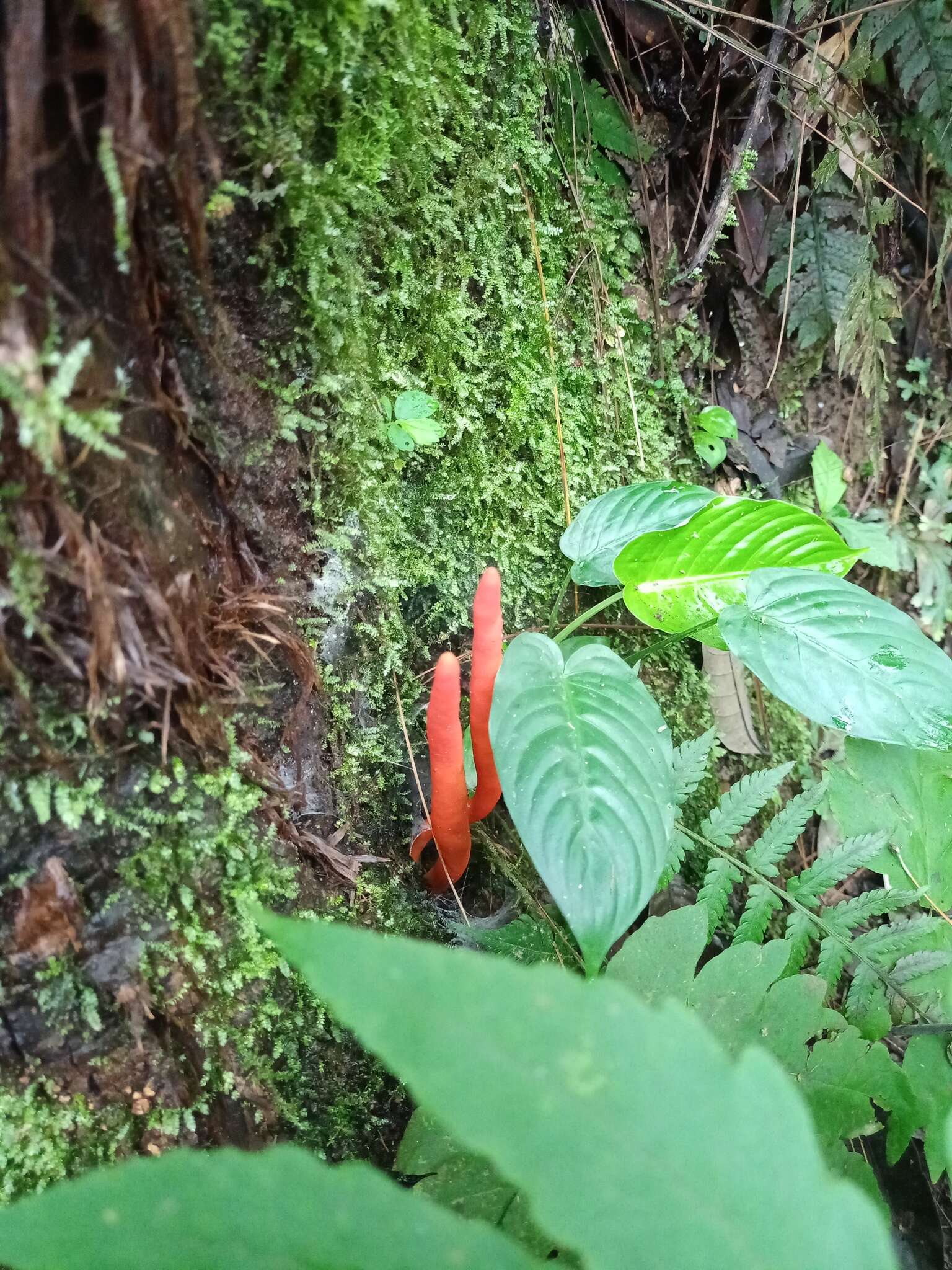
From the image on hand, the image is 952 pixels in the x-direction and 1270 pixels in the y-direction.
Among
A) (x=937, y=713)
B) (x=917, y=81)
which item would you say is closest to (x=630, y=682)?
(x=937, y=713)

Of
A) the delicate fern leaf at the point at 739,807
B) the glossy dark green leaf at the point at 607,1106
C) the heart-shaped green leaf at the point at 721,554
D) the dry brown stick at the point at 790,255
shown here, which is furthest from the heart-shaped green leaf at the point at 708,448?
the glossy dark green leaf at the point at 607,1106

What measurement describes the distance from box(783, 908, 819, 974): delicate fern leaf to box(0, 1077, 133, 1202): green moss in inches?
43.2

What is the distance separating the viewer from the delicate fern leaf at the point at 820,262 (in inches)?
78.4

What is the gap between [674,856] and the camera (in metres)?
1.40

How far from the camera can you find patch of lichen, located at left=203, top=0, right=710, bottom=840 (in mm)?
1003

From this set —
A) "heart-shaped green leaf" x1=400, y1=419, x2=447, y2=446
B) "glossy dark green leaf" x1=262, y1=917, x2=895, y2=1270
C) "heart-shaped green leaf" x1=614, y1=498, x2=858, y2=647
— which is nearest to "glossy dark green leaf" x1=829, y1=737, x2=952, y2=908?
"heart-shaped green leaf" x1=614, y1=498, x2=858, y2=647

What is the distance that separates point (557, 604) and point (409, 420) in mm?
453

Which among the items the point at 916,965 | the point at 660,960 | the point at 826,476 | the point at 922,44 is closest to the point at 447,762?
the point at 660,960

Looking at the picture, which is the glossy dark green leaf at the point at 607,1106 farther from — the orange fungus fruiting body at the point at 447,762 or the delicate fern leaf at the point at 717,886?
the delicate fern leaf at the point at 717,886

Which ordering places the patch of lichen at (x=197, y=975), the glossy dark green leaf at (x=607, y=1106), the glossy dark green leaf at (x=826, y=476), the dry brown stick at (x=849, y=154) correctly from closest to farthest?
the glossy dark green leaf at (x=607, y=1106) → the patch of lichen at (x=197, y=975) → the dry brown stick at (x=849, y=154) → the glossy dark green leaf at (x=826, y=476)

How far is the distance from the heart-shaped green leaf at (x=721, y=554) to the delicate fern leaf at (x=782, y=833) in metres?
0.39

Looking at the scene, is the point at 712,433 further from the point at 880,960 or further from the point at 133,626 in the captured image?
the point at 133,626

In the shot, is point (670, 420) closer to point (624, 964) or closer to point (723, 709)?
point (723, 709)

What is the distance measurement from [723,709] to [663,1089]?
57.4 inches
